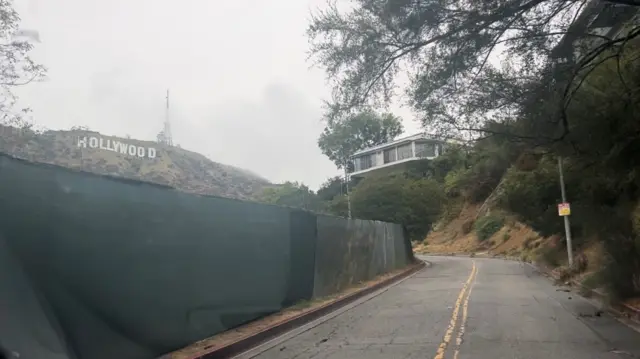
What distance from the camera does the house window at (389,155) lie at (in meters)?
85.4

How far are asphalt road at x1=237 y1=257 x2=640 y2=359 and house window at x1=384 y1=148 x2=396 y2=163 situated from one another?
66574 millimetres

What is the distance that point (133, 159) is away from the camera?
2627 centimetres

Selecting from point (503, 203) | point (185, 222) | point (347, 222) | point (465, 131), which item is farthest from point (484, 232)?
point (185, 222)

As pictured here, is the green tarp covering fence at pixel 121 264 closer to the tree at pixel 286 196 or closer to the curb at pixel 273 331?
the curb at pixel 273 331

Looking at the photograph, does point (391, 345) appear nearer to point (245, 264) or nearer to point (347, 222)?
point (245, 264)

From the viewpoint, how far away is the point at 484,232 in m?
64.6

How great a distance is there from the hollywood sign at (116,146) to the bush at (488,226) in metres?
43.1

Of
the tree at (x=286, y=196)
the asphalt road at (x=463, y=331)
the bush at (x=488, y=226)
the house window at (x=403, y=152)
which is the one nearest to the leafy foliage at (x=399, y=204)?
the tree at (x=286, y=196)

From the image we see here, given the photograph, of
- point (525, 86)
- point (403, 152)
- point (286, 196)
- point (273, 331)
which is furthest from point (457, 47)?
point (403, 152)

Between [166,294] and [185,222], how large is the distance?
1.29 m

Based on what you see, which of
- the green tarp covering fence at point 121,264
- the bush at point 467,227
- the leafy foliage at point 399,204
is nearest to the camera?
the green tarp covering fence at point 121,264

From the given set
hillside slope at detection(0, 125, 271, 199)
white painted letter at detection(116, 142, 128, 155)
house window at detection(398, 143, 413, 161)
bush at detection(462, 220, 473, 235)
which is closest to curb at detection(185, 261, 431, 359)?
hillside slope at detection(0, 125, 271, 199)

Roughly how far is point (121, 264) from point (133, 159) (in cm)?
1916

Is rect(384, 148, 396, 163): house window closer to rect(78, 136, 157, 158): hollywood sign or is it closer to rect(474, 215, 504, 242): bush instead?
rect(474, 215, 504, 242): bush
